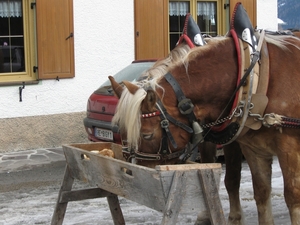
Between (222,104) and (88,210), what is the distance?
105 inches

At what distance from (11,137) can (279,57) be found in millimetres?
6619

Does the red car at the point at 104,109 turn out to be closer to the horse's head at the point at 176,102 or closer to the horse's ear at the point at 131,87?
the horse's head at the point at 176,102

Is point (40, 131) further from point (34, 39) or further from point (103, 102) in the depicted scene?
point (103, 102)

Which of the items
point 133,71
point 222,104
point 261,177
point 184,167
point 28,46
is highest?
point 28,46

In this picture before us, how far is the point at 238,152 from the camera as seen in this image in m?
5.11

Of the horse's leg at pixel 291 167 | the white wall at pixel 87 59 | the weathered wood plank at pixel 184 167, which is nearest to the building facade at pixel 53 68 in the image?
the white wall at pixel 87 59

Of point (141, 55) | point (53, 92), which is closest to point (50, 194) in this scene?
point (53, 92)

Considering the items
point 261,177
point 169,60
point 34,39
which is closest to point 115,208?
point 261,177

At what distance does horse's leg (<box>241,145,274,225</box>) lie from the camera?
4.38 meters

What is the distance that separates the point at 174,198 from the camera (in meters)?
3.34

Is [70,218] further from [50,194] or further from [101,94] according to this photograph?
[101,94]

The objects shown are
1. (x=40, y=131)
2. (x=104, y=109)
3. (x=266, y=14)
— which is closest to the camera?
(x=104, y=109)

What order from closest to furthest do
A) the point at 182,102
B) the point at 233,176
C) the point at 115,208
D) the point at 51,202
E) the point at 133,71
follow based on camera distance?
the point at 182,102 → the point at 115,208 → the point at 233,176 → the point at 51,202 → the point at 133,71

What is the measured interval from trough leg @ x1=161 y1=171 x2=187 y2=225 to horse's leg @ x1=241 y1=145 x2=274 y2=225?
1.06 metres
